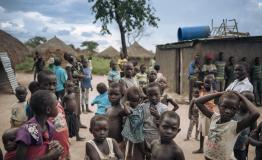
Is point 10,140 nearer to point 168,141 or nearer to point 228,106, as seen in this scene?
point 168,141

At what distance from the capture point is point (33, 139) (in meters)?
2.55

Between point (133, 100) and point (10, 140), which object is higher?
point (133, 100)

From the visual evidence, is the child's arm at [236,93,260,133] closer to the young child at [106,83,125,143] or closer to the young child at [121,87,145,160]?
the young child at [121,87,145,160]

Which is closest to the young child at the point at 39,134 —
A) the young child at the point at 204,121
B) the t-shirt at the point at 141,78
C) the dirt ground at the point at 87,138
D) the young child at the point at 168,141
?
the young child at the point at 168,141

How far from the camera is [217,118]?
135 inches

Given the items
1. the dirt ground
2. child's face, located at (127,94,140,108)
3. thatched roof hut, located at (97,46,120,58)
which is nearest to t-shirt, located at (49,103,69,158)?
child's face, located at (127,94,140,108)

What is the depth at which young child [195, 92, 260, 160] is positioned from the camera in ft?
10.6

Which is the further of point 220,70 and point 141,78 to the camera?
point 220,70

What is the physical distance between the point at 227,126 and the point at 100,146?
1.26 meters

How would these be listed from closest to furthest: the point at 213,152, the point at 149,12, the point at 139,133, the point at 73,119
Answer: the point at 213,152
the point at 139,133
the point at 73,119
the point at 149,12

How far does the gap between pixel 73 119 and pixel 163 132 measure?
3.48 m

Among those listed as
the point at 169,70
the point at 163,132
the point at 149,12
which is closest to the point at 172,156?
the point at 163,132

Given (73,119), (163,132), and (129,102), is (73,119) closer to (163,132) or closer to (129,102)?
(129,102)

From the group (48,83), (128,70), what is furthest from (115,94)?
(128,70)
